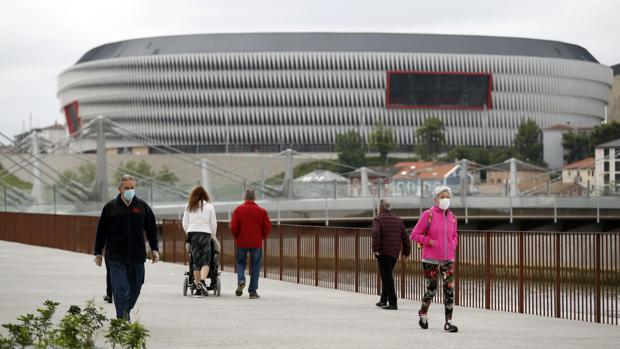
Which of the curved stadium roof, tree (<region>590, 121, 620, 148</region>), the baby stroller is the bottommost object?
the baby stroller

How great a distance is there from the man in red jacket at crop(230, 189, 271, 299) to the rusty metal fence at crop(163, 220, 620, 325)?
2324 millimetres

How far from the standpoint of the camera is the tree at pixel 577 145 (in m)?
167

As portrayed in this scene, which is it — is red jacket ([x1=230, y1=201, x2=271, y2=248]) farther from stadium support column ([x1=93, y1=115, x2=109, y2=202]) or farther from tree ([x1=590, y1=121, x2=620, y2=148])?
tree ([x1=590, y1=121, x2=620, y2=148])

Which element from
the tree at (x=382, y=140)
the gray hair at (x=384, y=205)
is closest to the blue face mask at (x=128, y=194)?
the gray hair at (x=384, y=205)

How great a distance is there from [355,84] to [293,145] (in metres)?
9.24

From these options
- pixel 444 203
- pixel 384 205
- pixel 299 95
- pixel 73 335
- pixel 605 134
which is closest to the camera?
pixel 73 335

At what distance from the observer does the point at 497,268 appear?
24188 millimetres

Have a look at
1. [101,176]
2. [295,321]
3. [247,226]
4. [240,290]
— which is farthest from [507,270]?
[101,176]

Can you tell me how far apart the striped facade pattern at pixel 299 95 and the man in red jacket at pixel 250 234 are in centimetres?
14049

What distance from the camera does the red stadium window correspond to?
166 meters

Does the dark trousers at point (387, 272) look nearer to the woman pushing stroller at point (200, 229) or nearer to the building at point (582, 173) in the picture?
the woman pushing stroller at point (200, 229)

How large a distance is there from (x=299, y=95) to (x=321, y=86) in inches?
97.1

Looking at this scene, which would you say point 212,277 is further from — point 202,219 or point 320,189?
point 320,189

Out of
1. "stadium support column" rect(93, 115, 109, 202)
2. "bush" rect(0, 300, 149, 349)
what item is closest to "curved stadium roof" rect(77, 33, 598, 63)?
"stadium support column" rect(93, 115, 109, 202)
